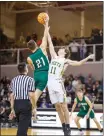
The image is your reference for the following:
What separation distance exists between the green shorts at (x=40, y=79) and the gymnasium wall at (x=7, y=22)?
21.0 m

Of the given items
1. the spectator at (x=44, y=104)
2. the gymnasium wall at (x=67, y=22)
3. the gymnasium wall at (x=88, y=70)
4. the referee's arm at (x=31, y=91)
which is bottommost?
the spectator at (x=44, y=104)

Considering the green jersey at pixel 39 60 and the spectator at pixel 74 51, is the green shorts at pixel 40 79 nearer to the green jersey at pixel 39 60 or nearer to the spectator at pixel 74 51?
the green jersey at pixel 39 60

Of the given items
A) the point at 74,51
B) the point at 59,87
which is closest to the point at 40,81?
the point at 59,87

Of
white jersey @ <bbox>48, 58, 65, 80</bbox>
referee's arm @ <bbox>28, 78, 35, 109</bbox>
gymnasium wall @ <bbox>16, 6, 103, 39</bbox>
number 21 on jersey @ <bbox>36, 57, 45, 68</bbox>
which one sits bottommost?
referee's arm @ <bbox>28, 78, 35, 109</bbox>

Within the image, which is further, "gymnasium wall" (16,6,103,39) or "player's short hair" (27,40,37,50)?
"gymnasium wall" (16,6,103,39)

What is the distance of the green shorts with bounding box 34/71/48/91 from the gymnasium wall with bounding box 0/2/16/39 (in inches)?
826

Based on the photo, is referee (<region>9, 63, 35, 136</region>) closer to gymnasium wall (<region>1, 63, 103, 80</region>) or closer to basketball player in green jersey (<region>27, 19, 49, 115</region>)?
basketball player in green jersey (<region>27, 19, 49, 115</region>)

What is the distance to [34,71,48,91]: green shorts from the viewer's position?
8.25 metres

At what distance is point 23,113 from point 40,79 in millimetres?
1024

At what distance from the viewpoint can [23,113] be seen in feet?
25.0

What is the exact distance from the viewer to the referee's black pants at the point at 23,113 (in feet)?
24.9

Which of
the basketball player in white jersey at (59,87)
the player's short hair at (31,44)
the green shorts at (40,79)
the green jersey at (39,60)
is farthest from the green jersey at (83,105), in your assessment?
the player's short hair at (31,44)

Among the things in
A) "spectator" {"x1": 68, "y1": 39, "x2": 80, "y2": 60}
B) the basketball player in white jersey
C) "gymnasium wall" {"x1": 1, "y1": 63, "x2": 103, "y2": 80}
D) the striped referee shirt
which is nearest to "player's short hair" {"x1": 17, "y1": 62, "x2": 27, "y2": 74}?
the striped referee shirt

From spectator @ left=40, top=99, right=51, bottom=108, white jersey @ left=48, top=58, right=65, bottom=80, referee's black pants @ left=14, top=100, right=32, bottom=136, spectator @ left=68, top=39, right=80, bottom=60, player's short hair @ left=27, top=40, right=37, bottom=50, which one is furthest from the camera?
spectator @ left=68, top=39, right=80, bottom=60
